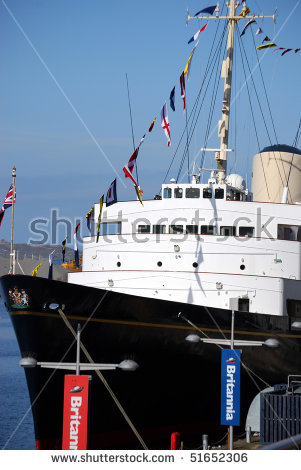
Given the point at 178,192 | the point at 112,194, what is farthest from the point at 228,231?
the point at 112,194

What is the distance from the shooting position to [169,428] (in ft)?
79.2

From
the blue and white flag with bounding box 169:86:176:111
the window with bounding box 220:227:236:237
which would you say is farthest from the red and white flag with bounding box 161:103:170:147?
the window with bounding box 220:227:236:237

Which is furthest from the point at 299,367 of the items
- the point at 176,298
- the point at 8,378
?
the point at 8,378

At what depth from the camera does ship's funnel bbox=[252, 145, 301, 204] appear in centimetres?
3340

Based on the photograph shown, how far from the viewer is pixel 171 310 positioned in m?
23.5

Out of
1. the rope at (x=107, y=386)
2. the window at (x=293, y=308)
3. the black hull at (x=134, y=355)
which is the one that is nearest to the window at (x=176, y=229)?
the black hull at (x=134, y=355)

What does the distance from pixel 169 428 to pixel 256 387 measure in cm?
423

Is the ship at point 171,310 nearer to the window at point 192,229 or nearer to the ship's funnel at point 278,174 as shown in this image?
the window at point 192,229

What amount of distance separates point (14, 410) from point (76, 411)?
82.4 feet

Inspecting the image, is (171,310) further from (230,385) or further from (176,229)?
(176,229)

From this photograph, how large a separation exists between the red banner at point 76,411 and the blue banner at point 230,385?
5.32 metres

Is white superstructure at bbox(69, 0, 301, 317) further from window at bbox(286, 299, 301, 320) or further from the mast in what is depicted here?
the mast

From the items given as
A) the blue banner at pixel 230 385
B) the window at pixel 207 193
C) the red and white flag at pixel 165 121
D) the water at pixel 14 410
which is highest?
the red and white flag at pixel 165 121

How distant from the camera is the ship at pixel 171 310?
72.3ft
